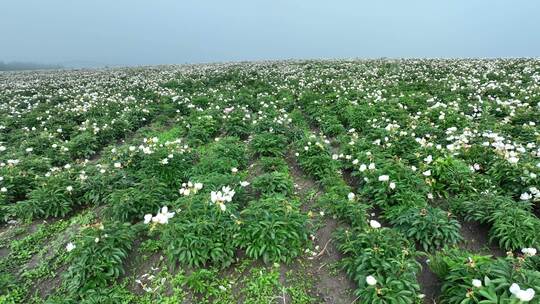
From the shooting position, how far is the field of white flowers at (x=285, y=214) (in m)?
5.01

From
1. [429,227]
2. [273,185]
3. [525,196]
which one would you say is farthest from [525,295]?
[273,185]

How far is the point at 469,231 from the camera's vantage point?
6121 mm

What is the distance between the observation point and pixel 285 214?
592 cm

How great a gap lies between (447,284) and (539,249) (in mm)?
1762

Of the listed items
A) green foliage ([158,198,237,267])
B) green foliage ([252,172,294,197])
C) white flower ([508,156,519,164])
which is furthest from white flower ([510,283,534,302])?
green foliage ([252,172,294,197])

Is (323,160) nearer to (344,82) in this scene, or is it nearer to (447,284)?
(447,284)

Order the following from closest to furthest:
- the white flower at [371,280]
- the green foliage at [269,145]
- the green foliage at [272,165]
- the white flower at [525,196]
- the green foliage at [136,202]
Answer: the white flower at [371,280] < the white flower at [525,196] < the green foliage at [136,202] < the green foliage at [272,165] < the green foliage at [269,145]

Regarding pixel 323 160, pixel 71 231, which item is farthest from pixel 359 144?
pixel 71 231

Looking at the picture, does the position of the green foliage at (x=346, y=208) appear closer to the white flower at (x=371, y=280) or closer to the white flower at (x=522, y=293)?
the white flower at (x=371, y=280)

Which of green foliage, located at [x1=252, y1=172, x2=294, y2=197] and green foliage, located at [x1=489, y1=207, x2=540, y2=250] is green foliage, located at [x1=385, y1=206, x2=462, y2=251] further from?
green foliage, located at [x1=252, y1=172, x2=294, y2=197]

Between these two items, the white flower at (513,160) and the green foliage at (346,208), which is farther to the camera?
the white flower at (513,160)

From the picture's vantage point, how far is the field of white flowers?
16.4ft

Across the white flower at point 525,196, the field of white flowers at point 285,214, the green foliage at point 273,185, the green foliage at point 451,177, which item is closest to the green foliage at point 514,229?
the field of white flowers at point 285,214

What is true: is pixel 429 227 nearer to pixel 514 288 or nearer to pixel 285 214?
pixel 514 288
